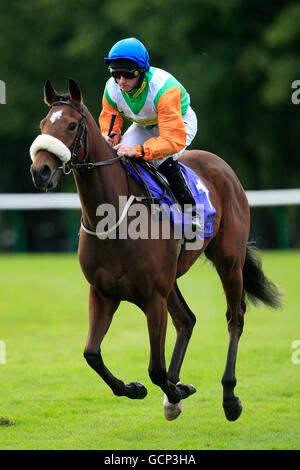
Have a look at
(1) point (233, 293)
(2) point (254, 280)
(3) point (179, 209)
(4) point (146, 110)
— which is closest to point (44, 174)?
(4) point (146, 110)

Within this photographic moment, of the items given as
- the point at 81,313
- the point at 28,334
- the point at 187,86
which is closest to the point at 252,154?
the point at 187,86

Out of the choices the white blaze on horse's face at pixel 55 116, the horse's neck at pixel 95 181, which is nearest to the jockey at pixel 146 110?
the horse's neck at pixel 95 181

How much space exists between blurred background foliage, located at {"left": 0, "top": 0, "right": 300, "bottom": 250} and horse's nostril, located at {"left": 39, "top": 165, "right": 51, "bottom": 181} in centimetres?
1565

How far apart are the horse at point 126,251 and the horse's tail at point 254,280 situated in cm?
34

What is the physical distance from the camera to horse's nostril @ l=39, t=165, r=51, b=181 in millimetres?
4312

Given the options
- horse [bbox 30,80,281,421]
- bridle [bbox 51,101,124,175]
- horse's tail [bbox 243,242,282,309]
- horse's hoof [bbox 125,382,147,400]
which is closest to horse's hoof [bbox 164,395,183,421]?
horse [bbox 30,80,281,421]

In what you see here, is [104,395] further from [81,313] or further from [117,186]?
[81,313]

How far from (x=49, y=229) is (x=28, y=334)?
48.4ft

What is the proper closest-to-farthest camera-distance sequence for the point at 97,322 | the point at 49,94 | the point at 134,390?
the point at 49,94 < the point at 97,322 < the point at 134,390

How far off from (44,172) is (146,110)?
3.51 ft

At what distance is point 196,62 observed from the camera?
20672 mm

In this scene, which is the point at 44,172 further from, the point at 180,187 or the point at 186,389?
the point at 186,389

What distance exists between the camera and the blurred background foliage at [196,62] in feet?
65.9

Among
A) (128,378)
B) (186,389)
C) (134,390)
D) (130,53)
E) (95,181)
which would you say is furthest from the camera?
(128,378)
